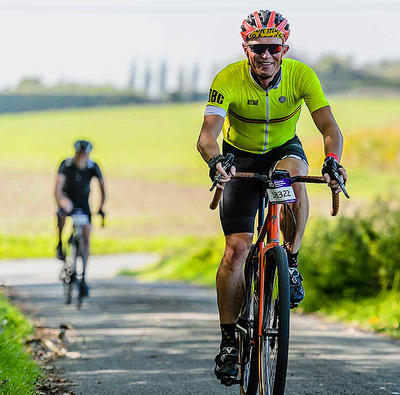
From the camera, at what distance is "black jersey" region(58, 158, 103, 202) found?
12.4m

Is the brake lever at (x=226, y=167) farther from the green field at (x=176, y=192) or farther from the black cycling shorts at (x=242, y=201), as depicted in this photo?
the green field at (x=176, y=192)

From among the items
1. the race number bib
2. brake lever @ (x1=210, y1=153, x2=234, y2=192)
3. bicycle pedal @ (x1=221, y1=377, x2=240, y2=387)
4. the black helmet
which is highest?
brake lever @ (x1=210, y1=153, x2=234, y2=192)

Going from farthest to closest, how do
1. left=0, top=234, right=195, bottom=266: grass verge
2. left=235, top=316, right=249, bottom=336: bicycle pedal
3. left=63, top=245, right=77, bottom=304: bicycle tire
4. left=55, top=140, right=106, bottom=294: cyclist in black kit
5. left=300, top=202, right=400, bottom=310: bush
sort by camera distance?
left=0, top=234, right=195, bottom=266: grass verge → left=63, top=245, right=77, bottom=304: bicycle tire → left=55, top=140, right=106, bottom=294: cyclist in black kit → left=300, top=202, right=400, bottom=310: bush → left=235, top=316, right=249, bottom=336: bicycle pedal

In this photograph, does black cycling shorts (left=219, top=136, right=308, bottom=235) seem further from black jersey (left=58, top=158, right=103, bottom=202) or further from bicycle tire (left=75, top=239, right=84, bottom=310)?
bicycle tire (left=75, top=239, right=84, bottom=310)

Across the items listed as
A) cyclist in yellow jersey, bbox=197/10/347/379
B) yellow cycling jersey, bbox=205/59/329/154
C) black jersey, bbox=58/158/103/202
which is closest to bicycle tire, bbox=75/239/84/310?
black jersey, bbox=58/158/103/202

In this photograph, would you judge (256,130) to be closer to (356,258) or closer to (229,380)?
(229,380)

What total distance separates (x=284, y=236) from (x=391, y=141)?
3517 centimetres

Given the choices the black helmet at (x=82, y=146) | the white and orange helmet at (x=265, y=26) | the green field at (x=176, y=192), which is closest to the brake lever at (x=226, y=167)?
the white and orange helmet at (x=265, y=26)

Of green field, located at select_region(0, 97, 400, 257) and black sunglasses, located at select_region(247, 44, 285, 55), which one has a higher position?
black sunglasses, located at select_region(247, 44, 285, 55)

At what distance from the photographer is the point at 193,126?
73.4 meters

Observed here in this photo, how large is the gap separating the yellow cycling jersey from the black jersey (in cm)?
724

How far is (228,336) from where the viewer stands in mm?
5387

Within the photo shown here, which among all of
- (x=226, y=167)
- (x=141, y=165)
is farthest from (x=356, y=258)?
(x=141, y=165)

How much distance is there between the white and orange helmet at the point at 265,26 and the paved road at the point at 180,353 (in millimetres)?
2432
